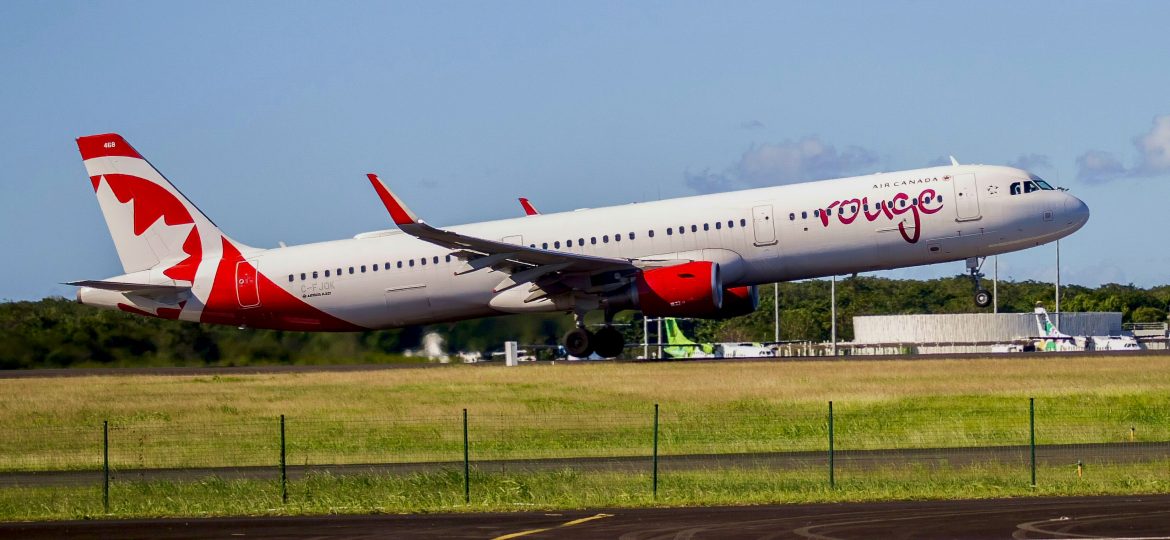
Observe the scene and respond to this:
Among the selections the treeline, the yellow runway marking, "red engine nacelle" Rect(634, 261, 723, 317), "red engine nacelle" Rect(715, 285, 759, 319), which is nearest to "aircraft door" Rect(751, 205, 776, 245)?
"red engine nacelle" Rect(634, 261, 723, 317)

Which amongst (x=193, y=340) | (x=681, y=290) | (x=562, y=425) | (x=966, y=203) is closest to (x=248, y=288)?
(x=193, y=340)

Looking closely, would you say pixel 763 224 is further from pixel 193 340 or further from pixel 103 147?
pixel 103 147

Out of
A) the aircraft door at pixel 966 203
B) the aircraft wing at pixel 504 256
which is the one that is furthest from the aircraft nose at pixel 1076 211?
the aircraft wing at pixel 504 256

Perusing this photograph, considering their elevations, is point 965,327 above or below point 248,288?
below

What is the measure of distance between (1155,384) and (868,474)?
18.4 meters

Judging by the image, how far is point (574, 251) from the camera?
4175 centimetres

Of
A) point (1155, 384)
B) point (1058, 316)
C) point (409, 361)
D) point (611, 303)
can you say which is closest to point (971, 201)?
point (1155, 384)

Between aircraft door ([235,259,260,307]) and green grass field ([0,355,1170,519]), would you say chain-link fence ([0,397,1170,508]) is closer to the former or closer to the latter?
green grass field ([0,355,1170,519])

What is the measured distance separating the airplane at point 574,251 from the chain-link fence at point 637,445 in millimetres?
5039

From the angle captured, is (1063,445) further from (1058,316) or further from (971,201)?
(1058,316)

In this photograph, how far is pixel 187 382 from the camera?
152 ft

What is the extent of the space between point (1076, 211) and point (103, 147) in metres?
28.5

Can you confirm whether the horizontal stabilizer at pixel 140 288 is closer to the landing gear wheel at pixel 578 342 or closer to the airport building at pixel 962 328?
the landing gear wheel at pixel 578 342

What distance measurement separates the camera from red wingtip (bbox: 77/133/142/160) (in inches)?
1777
